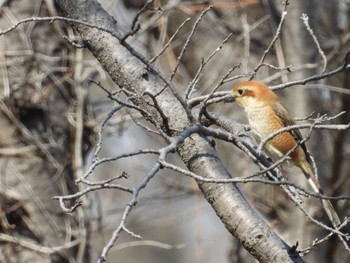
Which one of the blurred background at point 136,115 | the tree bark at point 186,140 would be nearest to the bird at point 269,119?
the blurred background at point 136,115

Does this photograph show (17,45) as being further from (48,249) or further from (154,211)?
(154,211)

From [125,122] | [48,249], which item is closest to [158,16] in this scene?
[125,122]

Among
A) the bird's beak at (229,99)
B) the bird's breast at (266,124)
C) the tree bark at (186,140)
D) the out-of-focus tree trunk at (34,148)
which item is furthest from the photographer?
the out-of-focus tree trunk at (34,148)

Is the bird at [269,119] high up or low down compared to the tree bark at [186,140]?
up

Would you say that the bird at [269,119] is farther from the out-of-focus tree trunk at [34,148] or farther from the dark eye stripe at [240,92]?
the out-of-focus tree trunk at [34,148]

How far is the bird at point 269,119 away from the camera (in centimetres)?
362

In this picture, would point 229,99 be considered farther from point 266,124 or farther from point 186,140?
Answer: point 186,140

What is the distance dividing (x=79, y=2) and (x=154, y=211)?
4417 millimetres

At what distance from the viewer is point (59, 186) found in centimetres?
484

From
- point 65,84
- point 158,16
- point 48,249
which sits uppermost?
point 158,16

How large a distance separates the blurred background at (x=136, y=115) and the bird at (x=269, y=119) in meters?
0.23

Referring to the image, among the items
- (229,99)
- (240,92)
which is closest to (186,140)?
(229,99)

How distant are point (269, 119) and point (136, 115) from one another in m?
1.18

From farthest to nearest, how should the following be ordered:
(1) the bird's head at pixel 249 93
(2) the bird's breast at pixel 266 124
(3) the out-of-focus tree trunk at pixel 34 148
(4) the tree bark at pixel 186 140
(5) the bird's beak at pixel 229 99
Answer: (3) the out-of-focus tree trunk at pixel 34 148 → (2) the bird's breast at pixel 266 124 → (1) the bird's head at pixel 249 93 → (5) the bird's beak at pixel 229 99 → (4) the tree bark at pixel 186 140
